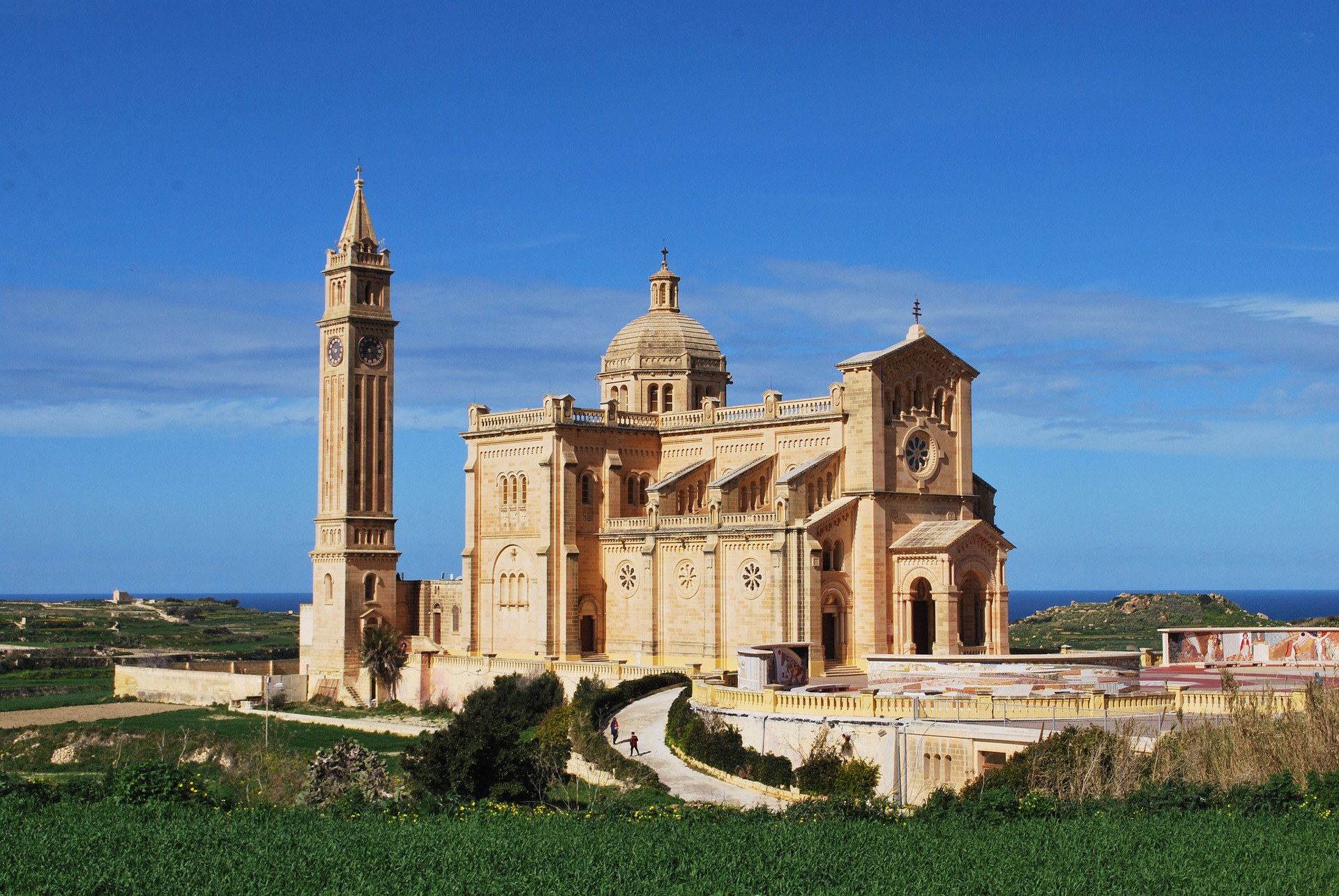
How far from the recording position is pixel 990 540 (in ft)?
188

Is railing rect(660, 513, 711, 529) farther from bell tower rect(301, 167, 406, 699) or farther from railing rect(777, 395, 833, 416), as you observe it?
bell tower rect(301, 167, 406, 699)

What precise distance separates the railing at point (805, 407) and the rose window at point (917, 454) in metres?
3.24

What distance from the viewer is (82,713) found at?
226 feet

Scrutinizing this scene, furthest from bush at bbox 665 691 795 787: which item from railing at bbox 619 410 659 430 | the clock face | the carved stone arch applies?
the clock face

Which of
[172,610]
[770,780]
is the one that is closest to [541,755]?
[770,780]

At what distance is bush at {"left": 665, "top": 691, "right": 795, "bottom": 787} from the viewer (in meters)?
39.8

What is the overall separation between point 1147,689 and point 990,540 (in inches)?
633

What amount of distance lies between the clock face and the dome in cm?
982

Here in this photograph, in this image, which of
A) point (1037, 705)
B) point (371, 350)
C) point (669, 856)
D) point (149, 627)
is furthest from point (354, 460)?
point (149, 627)

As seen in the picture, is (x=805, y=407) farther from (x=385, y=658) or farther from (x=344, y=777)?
(x=344, y=777)

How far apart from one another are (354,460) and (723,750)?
3136 cm

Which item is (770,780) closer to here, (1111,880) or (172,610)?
(1111,880)

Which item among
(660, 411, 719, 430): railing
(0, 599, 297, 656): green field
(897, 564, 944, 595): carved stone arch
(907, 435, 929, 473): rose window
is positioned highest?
(660, 411, 719, 430): railing

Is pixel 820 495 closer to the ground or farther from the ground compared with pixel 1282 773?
farther from the ground
